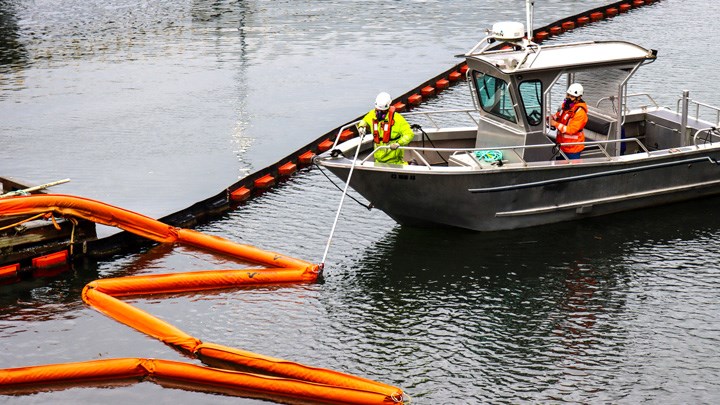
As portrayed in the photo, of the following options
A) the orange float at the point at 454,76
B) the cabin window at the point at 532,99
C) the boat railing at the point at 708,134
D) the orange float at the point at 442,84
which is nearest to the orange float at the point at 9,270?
A: the cabin window at the point at 532,99

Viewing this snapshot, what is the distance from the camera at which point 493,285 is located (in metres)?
14.8

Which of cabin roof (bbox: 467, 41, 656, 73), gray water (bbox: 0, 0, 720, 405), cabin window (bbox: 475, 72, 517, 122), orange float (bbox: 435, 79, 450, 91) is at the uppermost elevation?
cabin roof (bbox: 467, 41, 656, 73)

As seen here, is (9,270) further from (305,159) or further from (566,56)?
(566,56)

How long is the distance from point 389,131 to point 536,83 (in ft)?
8.19

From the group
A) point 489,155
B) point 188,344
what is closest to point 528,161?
point 489,155

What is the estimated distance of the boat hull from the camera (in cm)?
1546

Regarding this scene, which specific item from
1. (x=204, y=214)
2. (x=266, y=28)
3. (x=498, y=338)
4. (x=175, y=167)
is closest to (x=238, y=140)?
(x=175, y=167)

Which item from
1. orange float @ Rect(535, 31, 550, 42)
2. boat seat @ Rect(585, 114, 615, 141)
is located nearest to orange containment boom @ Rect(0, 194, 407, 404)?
boat seat @ Rect(585, 114, 615, 141)

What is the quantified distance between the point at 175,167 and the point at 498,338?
9337mm

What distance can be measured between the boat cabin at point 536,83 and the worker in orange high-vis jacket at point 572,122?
0.24 m

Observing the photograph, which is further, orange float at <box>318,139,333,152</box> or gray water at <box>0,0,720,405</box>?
orange float at <box>318,139,333,152</box>

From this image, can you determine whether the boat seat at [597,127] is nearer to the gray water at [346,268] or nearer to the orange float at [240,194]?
the gray water at [346,268]

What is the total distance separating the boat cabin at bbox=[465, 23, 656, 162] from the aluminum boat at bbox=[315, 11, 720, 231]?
2 cm

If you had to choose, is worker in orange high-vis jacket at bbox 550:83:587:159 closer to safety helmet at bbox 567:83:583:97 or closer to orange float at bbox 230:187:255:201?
safety helmet at bbox 567:83:583:97
